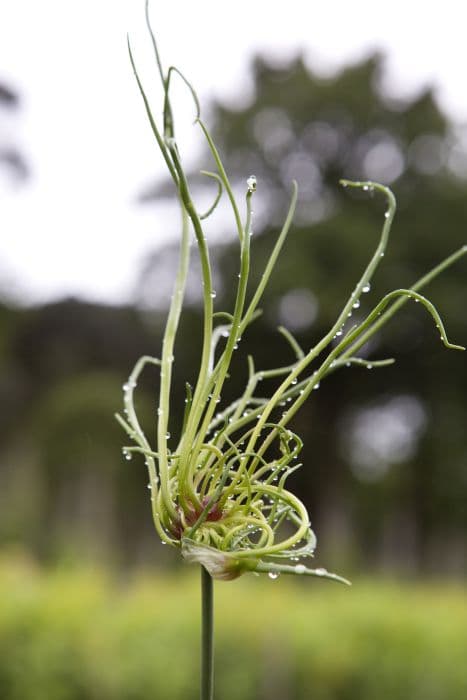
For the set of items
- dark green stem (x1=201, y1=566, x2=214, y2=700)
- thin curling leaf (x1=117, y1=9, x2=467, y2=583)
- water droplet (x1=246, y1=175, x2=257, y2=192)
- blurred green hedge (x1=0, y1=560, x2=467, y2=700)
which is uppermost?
water droplet (x1=246, y1=175, x2=257, y2=192)

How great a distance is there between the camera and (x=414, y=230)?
9070 mm

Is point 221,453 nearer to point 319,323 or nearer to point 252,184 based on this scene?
point 252,184

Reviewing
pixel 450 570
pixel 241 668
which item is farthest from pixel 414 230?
pixel 241 668

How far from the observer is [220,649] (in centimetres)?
228

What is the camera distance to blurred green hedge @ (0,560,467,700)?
2105mm

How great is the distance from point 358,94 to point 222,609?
26.7 ft

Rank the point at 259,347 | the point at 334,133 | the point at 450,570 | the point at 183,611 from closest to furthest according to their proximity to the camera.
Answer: the point at 183,611 → the point at 259,347 → the point at 334,133 → the point at 450,570

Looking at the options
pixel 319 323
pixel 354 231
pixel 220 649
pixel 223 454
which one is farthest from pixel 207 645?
pixel 354 231

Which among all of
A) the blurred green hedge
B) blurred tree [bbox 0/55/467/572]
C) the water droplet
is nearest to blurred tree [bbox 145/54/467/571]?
blurred tree [bbox 0/55/467/572]

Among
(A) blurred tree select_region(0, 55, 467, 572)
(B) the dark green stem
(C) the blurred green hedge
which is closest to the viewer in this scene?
(B) the dark green stem

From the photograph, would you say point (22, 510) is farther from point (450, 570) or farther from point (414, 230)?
point (450, 570)

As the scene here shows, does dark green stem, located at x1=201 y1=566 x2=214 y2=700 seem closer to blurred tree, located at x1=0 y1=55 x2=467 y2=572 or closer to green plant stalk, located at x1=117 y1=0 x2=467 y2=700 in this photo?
green plant stalk, located at x1=117 y1=0 x2=467 y2=700

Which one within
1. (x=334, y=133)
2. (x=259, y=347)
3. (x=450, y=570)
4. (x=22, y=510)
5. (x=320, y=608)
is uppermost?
(x=334, y=133)

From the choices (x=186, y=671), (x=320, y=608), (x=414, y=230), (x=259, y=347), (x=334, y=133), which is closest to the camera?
(x=186, y=671)
